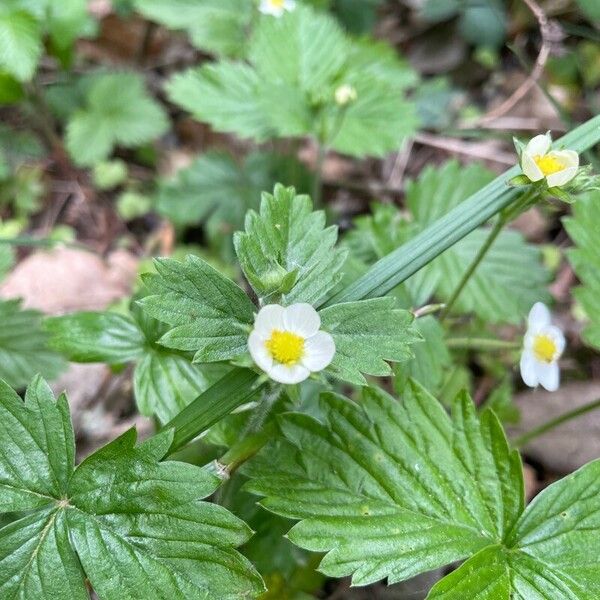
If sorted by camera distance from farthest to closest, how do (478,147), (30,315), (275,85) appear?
(478,147)
(275,85)
(30,315)

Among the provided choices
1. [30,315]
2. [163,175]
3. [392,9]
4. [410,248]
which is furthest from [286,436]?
[392,9]

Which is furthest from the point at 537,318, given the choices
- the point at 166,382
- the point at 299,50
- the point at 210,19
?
the point at 210,19

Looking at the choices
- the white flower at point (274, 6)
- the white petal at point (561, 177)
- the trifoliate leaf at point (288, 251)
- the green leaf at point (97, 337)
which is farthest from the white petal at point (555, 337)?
the white flower at point (274, 6)

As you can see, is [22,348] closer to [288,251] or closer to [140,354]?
[140,354]

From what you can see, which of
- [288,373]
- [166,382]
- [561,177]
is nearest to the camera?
[288,373]

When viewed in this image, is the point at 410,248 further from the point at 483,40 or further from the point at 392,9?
the point at 392,9

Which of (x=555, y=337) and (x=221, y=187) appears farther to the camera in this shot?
(x=221, y=187)
